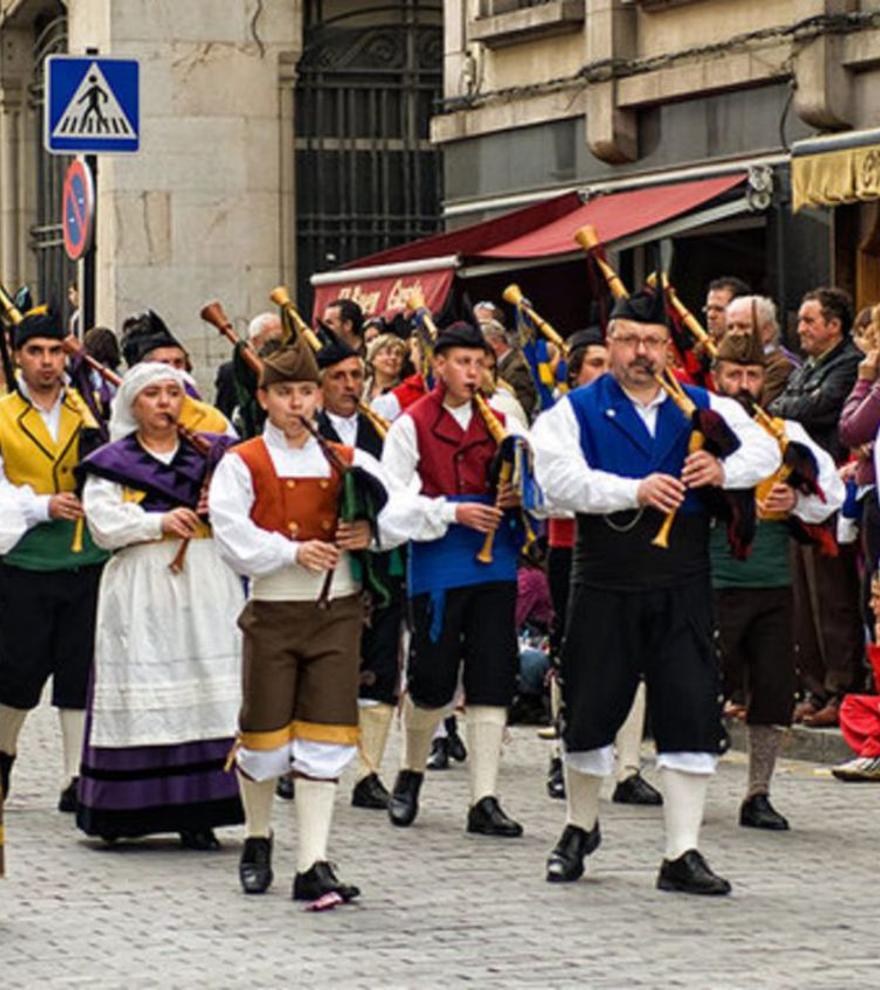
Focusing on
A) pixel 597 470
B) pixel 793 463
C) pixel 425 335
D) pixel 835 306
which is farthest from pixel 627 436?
pixel 835 306

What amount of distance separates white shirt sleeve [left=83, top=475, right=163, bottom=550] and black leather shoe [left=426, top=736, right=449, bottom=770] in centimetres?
298

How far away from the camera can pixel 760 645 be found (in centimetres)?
1293

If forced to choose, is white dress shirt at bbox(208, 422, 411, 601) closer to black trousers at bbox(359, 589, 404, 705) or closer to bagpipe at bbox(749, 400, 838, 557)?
bagpipe at bbox(749, 400, 838, 557)

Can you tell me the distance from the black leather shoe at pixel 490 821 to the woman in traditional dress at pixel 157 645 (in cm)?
90

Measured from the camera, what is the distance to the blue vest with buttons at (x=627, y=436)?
11.0 metres

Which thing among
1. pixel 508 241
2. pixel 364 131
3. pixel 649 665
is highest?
pixel 364 131

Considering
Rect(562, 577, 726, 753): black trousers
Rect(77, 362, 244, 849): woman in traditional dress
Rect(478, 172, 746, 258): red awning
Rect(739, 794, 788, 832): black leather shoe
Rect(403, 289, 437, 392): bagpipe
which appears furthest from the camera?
Rect(478, 172, 746, 258): red awning

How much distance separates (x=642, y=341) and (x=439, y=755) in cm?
423

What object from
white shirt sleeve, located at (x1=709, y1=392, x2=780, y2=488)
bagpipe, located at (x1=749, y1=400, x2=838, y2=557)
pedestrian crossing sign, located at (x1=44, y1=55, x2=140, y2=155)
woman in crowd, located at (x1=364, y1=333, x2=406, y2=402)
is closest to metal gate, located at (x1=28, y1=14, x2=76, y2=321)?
pedestrian crossing sign, located at (x1=44, y1=55, x2=140, y2=155)

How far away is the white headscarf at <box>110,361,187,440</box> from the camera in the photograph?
12.1 meters

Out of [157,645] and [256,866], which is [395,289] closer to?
[157,645]

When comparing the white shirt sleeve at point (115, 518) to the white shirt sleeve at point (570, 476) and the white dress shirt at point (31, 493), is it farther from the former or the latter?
the white shirt sleeve at point (570, 476)

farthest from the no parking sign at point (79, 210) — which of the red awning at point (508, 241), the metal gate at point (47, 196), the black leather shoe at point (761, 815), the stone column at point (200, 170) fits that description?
the metal gate at point (47, 196)

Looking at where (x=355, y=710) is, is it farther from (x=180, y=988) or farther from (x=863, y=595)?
(x=863, y=595)
